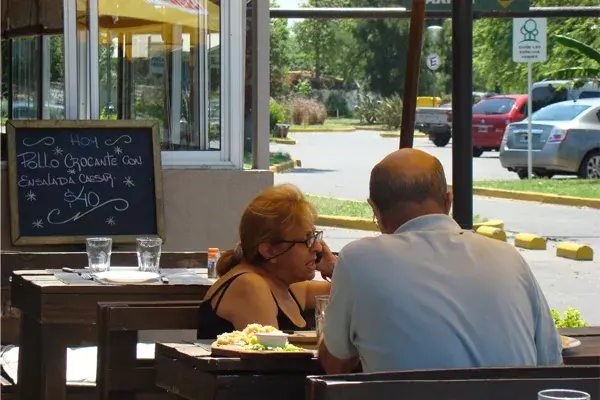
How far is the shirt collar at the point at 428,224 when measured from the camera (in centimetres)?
302

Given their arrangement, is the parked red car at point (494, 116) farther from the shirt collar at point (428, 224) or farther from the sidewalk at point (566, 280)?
the shirt collar at point (428, 224)

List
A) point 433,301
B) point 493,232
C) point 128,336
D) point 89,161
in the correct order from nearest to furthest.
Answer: point 433,301, point 128,336, point 89,161, point 493,232

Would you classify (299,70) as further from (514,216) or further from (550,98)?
(514,216)

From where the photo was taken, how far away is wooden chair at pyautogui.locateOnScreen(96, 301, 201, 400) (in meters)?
4.12

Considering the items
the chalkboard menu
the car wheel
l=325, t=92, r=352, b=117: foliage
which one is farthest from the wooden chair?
l=325, t=92, r=352, b=117: foliage

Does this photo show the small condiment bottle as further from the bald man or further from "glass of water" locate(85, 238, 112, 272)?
the bald man

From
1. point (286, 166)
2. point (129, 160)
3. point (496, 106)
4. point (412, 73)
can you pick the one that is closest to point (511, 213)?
point (286, 166)

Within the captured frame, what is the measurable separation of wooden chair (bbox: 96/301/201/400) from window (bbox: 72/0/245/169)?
291 centimetres

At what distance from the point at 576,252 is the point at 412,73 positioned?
8.33 metres

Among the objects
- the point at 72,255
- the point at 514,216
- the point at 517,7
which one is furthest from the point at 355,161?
the point at 72,255

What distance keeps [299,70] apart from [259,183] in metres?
57.5

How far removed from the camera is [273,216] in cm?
388

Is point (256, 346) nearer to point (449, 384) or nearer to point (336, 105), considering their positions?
point (449, 384)

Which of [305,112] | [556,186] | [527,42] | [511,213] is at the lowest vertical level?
[511,213]
